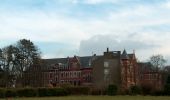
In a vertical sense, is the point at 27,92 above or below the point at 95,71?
below

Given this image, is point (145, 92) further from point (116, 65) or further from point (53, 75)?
point (53, 75)

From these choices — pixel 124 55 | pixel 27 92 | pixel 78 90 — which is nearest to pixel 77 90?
pixel 78 90


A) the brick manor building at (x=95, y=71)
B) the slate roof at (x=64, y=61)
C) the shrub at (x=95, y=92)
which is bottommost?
the shrub at (x=95, y=92)

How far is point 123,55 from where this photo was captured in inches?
5458

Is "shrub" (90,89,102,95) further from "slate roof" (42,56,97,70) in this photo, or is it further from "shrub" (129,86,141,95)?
"slate roof" (42,56,97,70)

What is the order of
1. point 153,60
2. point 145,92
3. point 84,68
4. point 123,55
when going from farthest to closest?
point 84,68 → point 123,55 → point 153,60 → point 145,92

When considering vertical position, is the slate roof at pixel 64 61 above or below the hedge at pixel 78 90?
above

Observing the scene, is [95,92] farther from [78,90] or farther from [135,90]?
[135,90]

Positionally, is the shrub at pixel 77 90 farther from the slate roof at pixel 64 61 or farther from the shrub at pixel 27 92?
the slate roof at pixel 64 61

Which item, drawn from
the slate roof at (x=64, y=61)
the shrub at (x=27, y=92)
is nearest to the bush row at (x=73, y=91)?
the shrub at (x=27, y=92)

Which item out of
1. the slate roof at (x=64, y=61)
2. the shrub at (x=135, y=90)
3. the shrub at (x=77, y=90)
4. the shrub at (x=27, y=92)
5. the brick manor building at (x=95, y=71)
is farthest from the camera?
the slate roof at (x=64, y=61)

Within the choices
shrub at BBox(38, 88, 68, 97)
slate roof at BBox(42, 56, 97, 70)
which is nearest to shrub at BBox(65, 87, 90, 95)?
shrub at BBox(38, 88, 68, 97)

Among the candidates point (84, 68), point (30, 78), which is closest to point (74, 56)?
point (84, 68)

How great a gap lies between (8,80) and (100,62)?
32.6 meters
